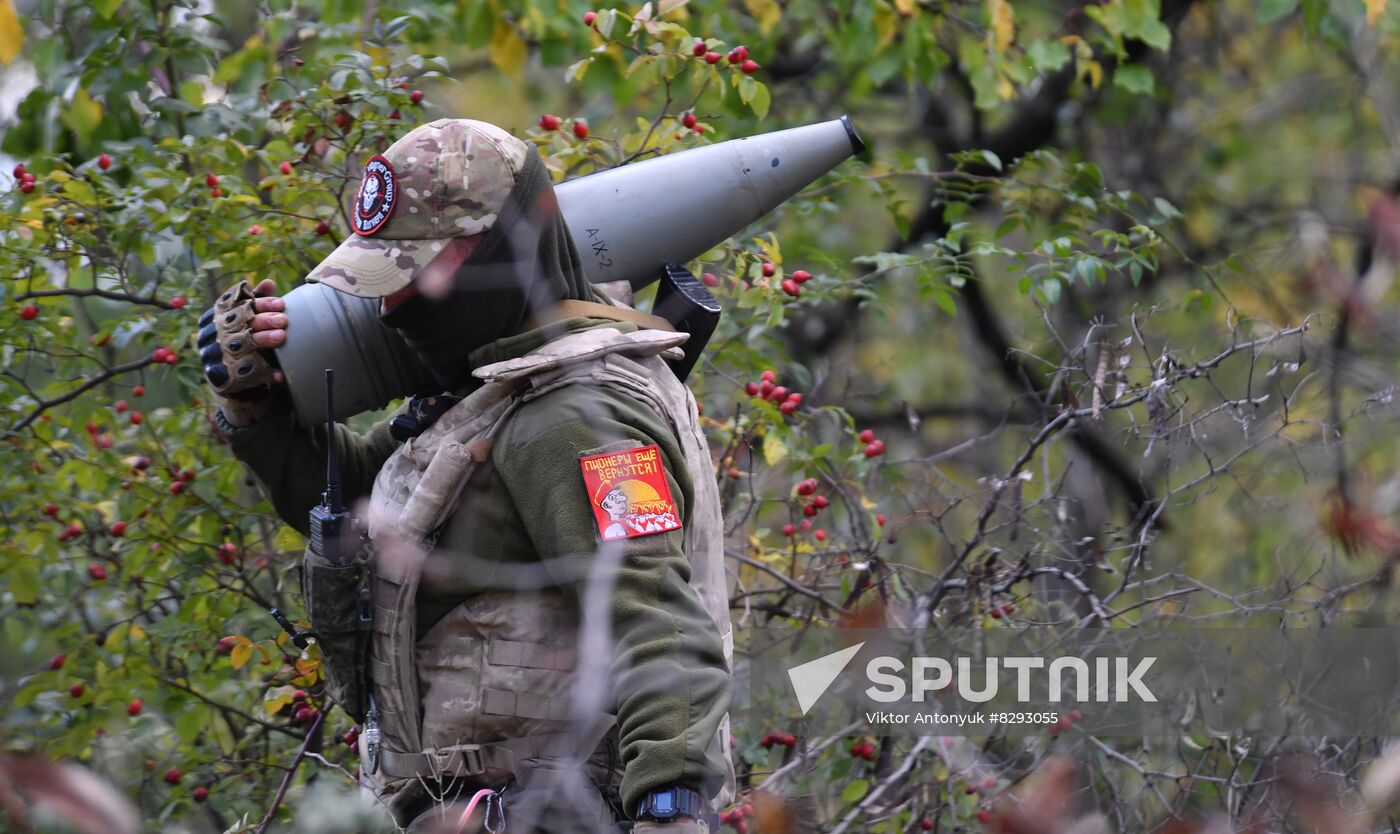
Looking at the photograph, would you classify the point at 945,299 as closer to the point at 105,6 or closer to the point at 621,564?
the point at 621,564

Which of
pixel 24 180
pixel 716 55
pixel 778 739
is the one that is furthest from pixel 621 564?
pixel 24 180

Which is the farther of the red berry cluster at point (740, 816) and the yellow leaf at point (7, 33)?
the red berry cluster at point (740, 816)

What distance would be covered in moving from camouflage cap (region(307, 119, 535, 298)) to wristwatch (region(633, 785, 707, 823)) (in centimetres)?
93

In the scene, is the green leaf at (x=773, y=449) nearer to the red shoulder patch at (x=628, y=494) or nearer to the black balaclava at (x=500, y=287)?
the black balaclava at (x=500, y=287)

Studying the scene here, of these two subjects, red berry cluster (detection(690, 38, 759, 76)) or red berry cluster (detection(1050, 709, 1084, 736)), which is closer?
red berry cluster (detection(1050, 709, 1084, 736))

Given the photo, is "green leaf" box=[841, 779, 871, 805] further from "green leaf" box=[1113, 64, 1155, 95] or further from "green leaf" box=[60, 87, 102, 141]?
"green leaf" box=[1113, 64, 1155, 95]

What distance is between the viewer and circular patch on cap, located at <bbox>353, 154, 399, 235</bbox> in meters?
2.58

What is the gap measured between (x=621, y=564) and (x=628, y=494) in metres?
0.11

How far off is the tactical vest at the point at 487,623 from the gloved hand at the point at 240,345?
336 mm

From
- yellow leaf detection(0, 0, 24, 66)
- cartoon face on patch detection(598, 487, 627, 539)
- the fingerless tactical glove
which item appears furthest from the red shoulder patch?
yellow leaf detection(0, 0, 24, 66)

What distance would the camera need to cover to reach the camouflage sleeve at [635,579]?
228cm

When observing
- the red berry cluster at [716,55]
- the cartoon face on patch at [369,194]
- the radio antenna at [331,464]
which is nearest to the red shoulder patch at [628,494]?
the radio antenna at [331,464]

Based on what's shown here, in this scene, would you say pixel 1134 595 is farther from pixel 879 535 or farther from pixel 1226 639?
pixel 879 535

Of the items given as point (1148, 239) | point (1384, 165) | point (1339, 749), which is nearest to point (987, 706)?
Result: point (1339, 749)
